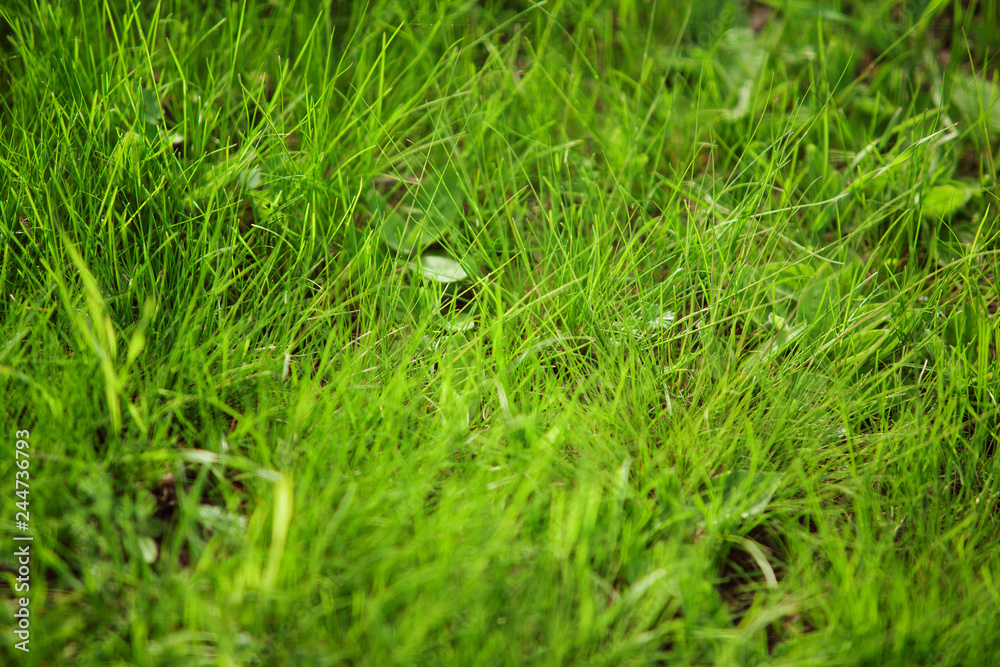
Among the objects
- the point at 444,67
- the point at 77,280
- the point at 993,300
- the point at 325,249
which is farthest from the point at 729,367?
the point at 77,280

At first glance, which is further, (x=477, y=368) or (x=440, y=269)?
(x=440, y=269)

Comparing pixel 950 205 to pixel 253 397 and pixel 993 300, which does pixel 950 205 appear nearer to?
pixel 993 300

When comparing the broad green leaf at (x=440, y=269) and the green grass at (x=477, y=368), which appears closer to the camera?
the green grass at (x=477, y=368)

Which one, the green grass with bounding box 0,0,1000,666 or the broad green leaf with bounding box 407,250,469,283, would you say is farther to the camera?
the broad green leaf with bounding box 407,250,469,283
